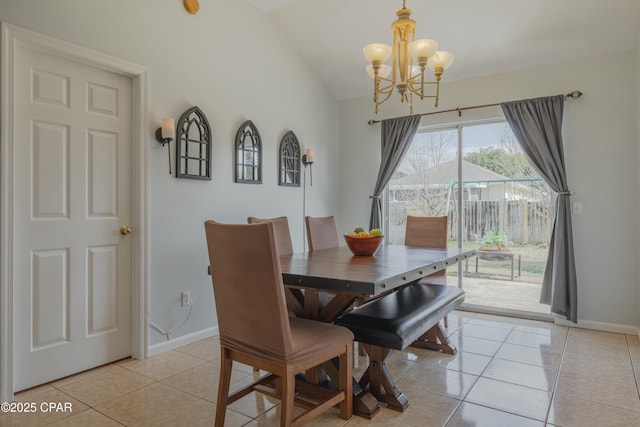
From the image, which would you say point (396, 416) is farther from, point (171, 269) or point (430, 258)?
point (171, 269)

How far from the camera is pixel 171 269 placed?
3.08 m

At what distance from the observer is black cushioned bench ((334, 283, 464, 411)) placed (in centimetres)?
203

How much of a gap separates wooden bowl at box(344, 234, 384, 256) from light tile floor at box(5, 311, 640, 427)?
2.61ft

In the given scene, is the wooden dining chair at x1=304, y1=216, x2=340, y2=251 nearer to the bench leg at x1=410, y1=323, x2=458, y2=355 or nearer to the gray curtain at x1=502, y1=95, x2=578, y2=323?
the bench leg at x1=410, y1=323, x2=458, y2=355

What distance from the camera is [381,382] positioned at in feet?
7.24

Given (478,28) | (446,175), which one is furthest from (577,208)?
(478,28)

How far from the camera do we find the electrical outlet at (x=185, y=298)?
316 cm

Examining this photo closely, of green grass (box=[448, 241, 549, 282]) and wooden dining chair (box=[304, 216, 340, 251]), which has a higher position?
wooden dining chair (box=[304, 216, 340, 251])

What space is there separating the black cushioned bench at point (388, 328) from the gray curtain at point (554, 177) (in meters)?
1.69

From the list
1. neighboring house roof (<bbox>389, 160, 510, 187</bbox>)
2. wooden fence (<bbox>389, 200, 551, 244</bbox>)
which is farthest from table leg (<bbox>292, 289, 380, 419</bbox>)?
neighboring house roof (<bbox>389, 160, 510, 187</bbox>)

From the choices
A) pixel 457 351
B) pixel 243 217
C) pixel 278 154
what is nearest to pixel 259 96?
pixel 278 154

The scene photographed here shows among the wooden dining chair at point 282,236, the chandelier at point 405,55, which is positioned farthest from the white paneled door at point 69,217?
the chandelier at point 405,55

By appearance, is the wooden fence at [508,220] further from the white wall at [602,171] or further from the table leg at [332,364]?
the table leg at [332,364]

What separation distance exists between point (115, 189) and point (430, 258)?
223cm
